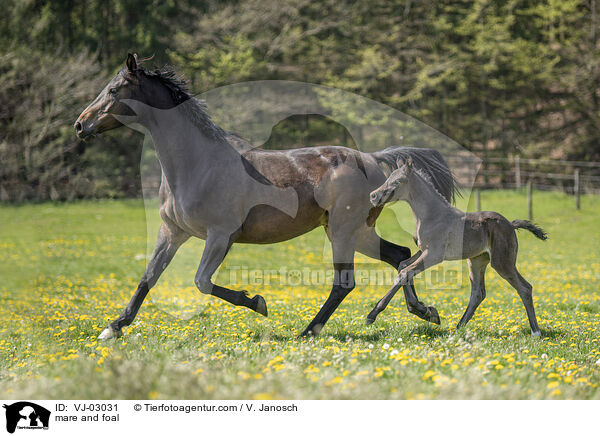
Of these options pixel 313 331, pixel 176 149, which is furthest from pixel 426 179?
pixel 176 149

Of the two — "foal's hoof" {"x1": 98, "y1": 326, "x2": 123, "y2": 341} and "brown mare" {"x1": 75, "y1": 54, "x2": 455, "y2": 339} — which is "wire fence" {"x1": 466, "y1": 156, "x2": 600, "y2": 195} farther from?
"foal's hoof" {"x1": 98, "y1": 326, "x2": 123, "y2": 341}

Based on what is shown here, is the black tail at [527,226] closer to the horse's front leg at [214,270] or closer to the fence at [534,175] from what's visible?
the horse's front leg at [214,270]

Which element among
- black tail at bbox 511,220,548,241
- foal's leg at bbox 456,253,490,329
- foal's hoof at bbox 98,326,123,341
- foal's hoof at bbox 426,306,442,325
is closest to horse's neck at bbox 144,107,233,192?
foal's hoof at bbox 98,326,123,341

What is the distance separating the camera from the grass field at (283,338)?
15.3 ft

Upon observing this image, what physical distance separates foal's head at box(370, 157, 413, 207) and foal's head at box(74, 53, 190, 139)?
264cm

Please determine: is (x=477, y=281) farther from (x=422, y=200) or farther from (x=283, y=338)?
(x=283, y=338)

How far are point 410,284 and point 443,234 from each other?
0.73m

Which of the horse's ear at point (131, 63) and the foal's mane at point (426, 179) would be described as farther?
the foal's mane at point (426, 179)

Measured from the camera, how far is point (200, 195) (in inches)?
280

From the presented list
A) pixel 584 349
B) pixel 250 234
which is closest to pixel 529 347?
pixel 584 349
